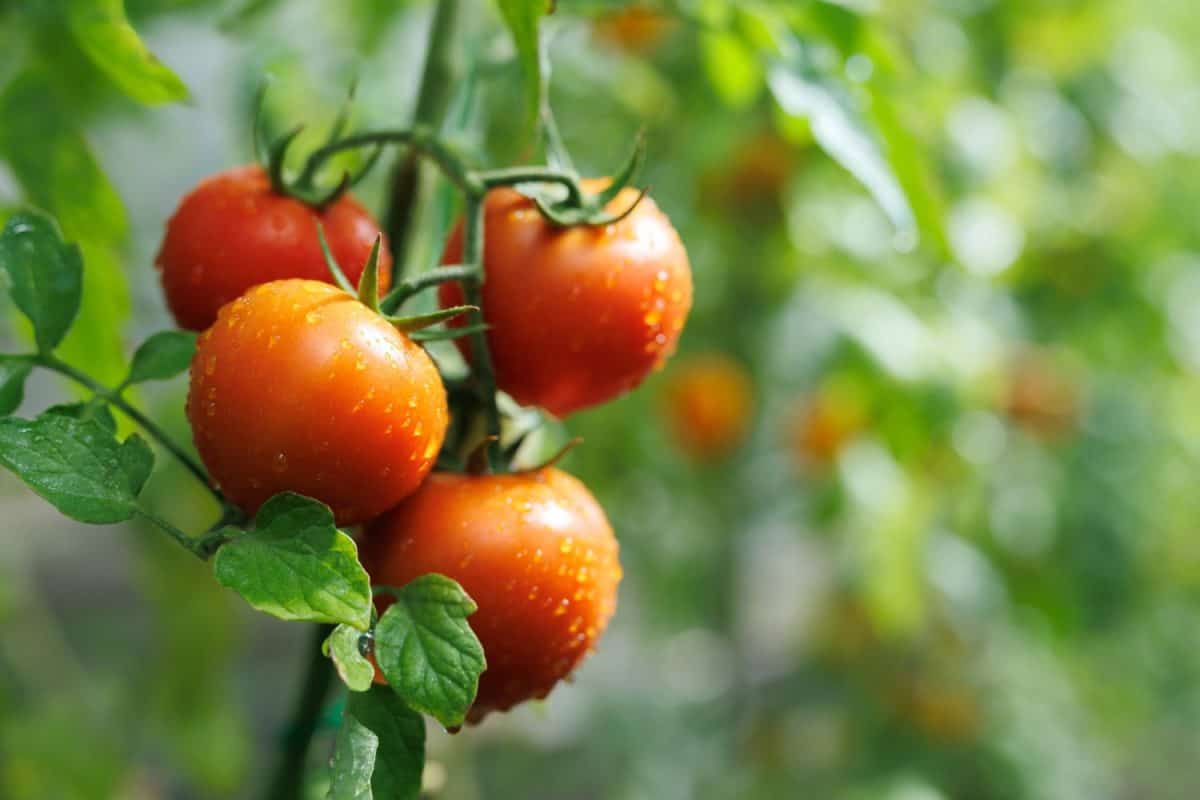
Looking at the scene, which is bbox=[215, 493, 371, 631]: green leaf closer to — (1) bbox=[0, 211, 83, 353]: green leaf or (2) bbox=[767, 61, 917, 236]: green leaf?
(1) bbox=[0, 211, 83, 353]: green leaf

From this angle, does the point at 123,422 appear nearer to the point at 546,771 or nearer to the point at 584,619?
the point at 584,619

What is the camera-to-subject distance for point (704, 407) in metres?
1.29

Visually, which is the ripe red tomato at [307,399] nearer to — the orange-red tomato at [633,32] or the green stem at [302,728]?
the green stem at [302,728]

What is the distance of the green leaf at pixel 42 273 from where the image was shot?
0.44 m

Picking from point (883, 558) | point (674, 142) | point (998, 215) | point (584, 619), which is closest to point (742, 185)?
point (674, 142)

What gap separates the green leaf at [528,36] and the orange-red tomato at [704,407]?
0.85m

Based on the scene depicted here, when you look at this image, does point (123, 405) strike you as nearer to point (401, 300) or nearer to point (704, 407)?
point (401, 300)

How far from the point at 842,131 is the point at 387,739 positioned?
1.22ft

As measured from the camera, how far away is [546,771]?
1614 millimetres

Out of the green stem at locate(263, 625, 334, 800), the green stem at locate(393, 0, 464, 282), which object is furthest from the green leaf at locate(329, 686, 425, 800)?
the green stem at locate(393, 0, 464, 282)

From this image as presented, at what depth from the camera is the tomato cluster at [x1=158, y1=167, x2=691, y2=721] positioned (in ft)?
1.26

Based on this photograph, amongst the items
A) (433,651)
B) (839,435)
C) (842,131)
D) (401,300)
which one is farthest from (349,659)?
(839,435)

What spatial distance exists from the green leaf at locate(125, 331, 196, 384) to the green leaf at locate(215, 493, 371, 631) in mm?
113

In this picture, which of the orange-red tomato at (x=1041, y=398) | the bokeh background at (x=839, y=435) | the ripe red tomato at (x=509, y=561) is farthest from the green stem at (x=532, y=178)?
the orange-red tomato at (x=1041, y=398)
